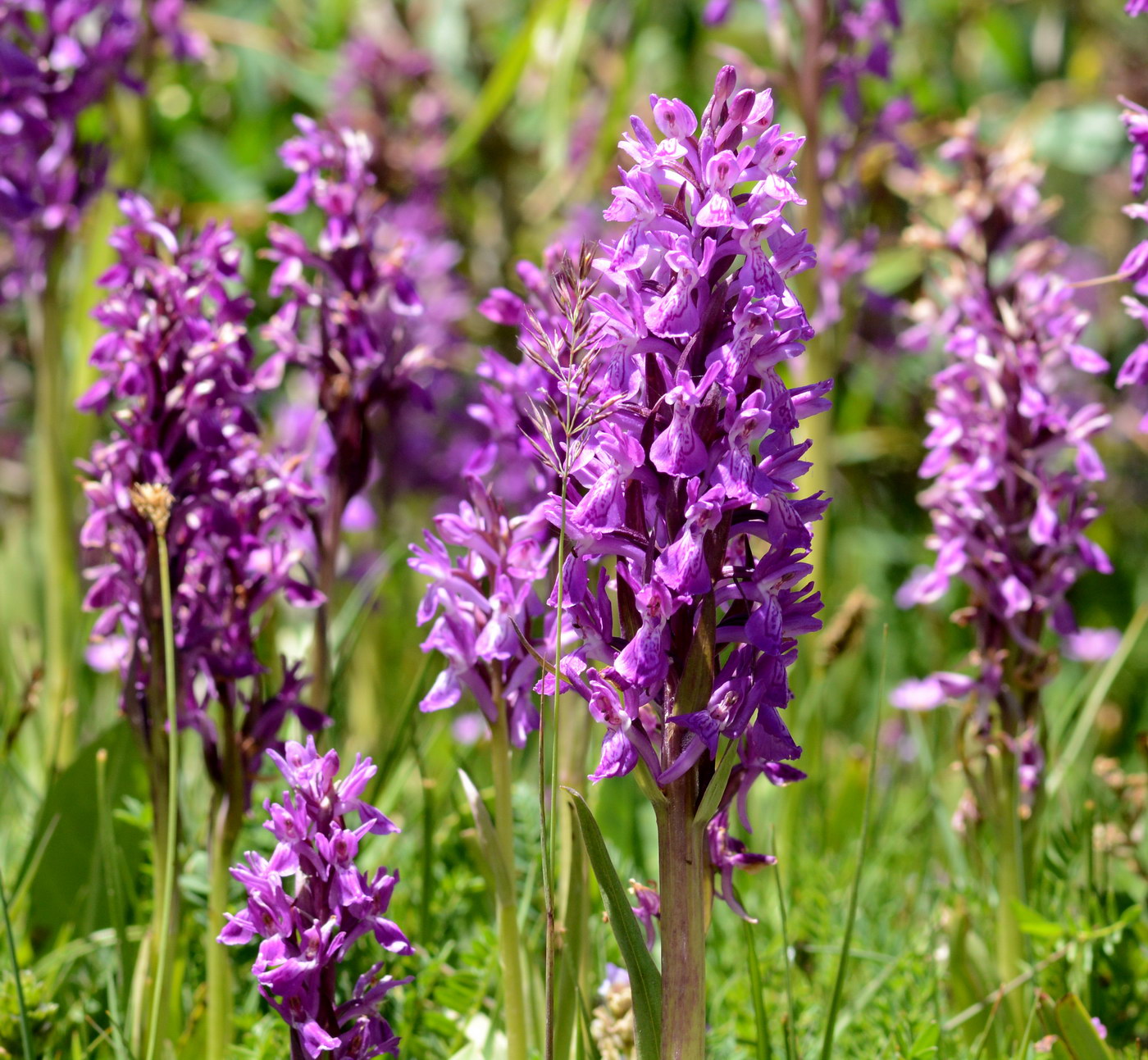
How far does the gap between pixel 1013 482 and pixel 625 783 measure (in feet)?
3.06

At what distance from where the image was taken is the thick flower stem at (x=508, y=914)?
59.4 inches

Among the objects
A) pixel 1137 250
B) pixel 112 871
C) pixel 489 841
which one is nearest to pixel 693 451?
pixel 489 841

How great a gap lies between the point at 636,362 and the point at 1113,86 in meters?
3.89

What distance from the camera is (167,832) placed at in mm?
1732

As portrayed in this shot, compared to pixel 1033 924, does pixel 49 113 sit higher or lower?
higher

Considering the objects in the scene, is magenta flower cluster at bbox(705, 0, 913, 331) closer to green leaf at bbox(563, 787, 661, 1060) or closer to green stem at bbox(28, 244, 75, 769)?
green stem at bbox(28, 244, 75, 769)

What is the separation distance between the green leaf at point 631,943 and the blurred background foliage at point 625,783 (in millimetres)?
214

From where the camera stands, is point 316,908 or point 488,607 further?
point 488,607

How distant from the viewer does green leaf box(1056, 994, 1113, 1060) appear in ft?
5.00

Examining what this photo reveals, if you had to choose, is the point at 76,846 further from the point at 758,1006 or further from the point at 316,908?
the point at 758,1006

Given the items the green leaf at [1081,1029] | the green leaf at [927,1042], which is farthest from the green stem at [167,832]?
the green leaf at [1081,1029]

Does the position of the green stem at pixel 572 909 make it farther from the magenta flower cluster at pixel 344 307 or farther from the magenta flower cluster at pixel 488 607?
the magenta flower cluster at pixel 344 307

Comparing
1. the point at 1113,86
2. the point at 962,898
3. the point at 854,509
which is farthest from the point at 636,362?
the point at 1113,86

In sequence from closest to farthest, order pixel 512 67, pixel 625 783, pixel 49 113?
pixel 625 783
pixel 49 113
pixel 512 67
